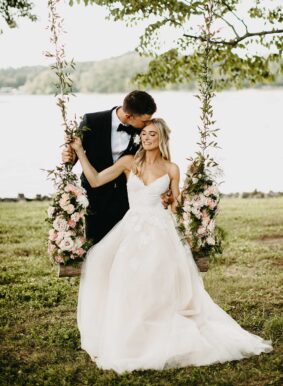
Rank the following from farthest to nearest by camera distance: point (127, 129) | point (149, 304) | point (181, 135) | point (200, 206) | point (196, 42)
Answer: point (181, 135) → point (196, 42) → point (127, 129) → point (200, 206) → point (149, 304)

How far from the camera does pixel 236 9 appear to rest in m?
10.7

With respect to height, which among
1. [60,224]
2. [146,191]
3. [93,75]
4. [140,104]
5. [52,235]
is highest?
[93,75]

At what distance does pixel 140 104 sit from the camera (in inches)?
→ 215

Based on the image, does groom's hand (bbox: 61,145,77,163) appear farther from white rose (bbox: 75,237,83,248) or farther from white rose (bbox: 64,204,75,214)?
white rose (bbox: 75,237,83,248)

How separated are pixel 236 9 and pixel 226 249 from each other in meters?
4.23

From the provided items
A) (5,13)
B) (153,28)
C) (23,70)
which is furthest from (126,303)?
(23,70)

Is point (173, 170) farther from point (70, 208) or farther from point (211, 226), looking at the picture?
point (70, 208)

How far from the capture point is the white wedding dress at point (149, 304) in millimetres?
5070

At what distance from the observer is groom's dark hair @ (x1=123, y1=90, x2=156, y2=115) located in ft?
17.8

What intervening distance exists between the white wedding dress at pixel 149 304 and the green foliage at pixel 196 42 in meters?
4.71

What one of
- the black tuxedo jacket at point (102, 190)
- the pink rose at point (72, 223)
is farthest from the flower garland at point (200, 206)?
the pink rose at point (72, 223)

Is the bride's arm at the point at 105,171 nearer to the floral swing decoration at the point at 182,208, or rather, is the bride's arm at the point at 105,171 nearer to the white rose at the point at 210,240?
the floral swing decoration at the point at 182,208

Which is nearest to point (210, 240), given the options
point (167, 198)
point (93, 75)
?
point (167, 198)

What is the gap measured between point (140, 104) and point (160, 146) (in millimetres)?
431
